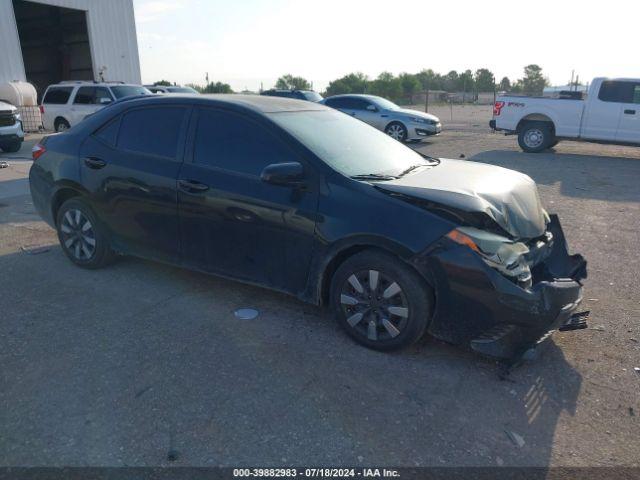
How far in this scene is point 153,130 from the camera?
→ 14.4 feet

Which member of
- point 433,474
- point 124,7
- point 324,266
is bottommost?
point 433,474

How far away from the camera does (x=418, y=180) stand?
3.75m

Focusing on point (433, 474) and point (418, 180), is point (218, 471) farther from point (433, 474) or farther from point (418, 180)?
point (418, 180)

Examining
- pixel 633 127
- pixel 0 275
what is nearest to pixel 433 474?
pixel 0 275

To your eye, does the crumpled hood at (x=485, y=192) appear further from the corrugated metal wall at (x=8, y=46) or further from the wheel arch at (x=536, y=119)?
the corrugated metal wall at (x=8, y=46)

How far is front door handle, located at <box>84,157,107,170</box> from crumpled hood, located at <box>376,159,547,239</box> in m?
2.65

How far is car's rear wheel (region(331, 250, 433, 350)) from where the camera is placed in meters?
3.27

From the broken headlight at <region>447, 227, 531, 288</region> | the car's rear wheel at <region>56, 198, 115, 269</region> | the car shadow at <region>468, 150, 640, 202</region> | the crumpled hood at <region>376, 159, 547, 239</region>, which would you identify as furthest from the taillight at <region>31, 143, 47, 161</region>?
the car shadow at <region>468, 150, 640, 202</region>

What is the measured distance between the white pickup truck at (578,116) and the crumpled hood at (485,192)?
10365 millimetres

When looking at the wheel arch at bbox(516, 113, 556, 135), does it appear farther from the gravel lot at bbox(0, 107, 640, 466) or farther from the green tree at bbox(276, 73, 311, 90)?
the green tree at bbox(276, 73, 311, 90)

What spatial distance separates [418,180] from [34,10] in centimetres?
3194

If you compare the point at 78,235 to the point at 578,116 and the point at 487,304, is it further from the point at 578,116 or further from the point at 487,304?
the point at 578,116

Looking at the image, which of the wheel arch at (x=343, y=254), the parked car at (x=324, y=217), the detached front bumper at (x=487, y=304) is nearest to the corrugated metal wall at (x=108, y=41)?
the parked car at (x=324, y=217)

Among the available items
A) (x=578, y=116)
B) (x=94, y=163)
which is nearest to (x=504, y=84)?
(x=578, y=116)
